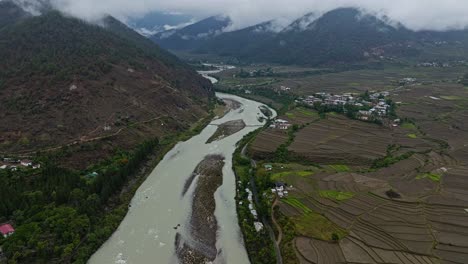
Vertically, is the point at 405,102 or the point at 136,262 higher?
the point at 136,262

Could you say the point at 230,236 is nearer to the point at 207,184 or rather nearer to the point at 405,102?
the point at 207,184

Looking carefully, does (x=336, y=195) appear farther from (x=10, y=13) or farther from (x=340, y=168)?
(x=10, y=13)

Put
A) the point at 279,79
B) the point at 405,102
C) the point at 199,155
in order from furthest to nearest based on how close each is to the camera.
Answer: the point at 279,79 < the point at 405,102 < the point at 199,155

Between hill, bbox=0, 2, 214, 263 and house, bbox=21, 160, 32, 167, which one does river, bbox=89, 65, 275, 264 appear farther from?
house, bbox=21, 160, 32, 167

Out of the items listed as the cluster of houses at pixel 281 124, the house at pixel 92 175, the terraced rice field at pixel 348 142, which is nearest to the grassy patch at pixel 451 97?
the terraced rice field at pixel 348 142

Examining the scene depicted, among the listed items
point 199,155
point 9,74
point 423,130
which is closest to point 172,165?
point 199,155

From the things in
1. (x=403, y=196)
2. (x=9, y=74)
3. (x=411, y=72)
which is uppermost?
(x=9, y=74)
